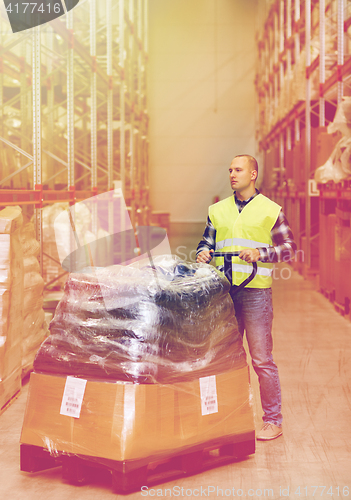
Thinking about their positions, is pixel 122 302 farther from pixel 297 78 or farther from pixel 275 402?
pixel 297 78

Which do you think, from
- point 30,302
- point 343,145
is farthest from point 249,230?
point 343,145

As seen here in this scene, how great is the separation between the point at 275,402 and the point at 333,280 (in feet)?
15.9

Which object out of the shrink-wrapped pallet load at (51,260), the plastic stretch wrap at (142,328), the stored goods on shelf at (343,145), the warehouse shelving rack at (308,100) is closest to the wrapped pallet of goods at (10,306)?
the plastic stretch wrap at (142,328)

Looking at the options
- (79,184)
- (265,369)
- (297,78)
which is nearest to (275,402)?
(265,369)

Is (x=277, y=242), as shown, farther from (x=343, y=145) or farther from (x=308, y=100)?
(x=308, y=100)

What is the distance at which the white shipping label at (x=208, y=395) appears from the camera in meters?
3.00

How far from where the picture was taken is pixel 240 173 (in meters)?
3.38

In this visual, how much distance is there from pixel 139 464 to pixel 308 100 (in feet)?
28.7

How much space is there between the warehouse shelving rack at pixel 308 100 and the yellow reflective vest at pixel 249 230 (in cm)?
388

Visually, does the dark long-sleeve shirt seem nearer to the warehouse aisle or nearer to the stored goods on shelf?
the warehouse aisle

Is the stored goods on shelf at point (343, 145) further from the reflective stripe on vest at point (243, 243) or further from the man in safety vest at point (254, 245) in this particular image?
the reflective stripe on vest at point (243, 243)

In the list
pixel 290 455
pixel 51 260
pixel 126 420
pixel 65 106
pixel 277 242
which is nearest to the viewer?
pixel 126 420

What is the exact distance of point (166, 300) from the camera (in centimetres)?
297

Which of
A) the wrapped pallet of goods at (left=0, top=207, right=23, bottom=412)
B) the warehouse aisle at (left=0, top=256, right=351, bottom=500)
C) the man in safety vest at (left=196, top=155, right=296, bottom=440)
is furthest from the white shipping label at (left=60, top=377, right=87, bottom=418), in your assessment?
the wrapped pallet of goods at (left=0, top=207, right=23, bottom=412)
